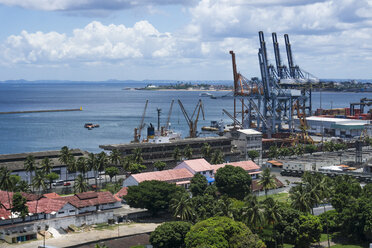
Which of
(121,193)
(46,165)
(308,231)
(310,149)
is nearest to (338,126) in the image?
(310,149)

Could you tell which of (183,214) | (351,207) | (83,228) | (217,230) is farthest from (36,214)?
(351,207)

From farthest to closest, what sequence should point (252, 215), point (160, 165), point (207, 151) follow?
1. point (207, 151)
2. point (160, 165)
3. point (252, 215)

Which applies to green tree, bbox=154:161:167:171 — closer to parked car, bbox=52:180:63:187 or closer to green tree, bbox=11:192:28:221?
parked car, bbox=52:180:63:187

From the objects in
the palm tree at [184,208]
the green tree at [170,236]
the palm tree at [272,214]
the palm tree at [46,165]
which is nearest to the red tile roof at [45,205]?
the palm tree at [184,208]

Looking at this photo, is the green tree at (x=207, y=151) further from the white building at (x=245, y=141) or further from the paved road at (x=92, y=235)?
the paved road at (x=92, y=235)

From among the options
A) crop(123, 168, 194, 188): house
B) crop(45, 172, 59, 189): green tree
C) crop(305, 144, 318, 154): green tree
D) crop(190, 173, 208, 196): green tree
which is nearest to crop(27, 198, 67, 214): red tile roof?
crop(123, 168, 194, 188): house

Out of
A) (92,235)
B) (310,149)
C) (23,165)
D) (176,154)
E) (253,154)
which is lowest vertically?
(310,149)

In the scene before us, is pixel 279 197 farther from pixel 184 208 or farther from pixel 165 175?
pixel 184 208

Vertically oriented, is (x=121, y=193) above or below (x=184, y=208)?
below
